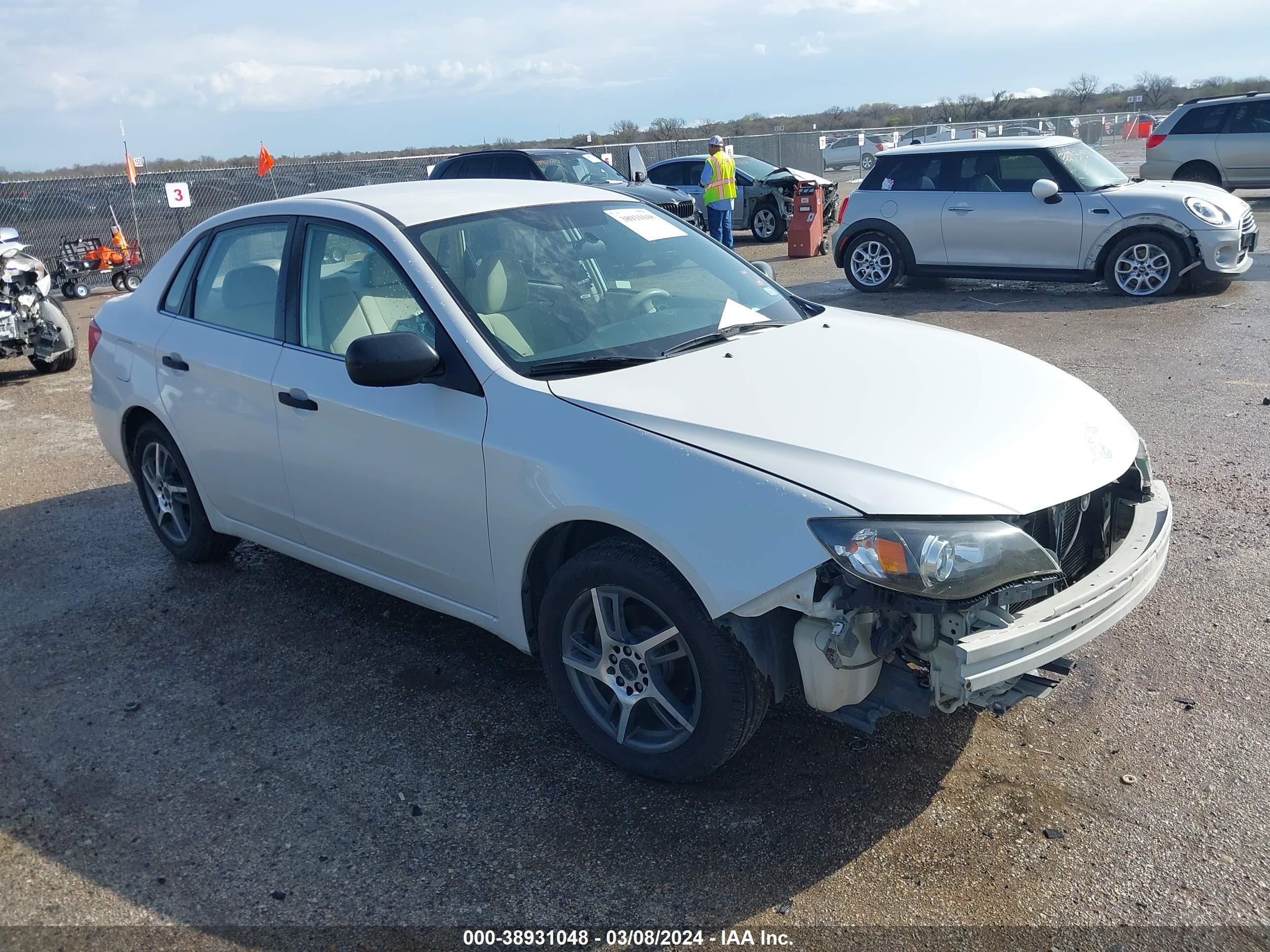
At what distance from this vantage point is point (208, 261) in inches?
196

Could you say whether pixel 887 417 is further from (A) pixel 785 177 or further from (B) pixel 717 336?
(A) pixel 785 177

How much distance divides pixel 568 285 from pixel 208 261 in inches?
80.8

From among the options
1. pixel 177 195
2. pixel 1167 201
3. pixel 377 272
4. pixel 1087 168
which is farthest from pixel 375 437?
pixel 177 195

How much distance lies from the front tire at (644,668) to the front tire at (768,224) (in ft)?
53.3

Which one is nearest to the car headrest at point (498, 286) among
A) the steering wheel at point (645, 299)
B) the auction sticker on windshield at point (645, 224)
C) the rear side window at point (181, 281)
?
the steering wheel at point (645, 299)

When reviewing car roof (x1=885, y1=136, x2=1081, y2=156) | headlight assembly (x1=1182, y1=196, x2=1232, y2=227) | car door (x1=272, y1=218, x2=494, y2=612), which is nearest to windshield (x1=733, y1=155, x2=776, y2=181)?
car roof (x1=885, y1=136, x2=1081, y2=156)

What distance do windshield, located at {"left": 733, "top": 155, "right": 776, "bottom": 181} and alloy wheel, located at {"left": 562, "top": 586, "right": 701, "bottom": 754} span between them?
16271 millimetres

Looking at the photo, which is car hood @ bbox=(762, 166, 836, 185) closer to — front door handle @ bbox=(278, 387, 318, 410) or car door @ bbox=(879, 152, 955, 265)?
car door @ bbox=(879, 152, 955, 265)

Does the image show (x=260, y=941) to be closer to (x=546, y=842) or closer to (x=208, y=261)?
(x=546, y=842)

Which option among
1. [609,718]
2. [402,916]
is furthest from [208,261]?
[402,916]

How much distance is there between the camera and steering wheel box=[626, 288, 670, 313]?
13.1 feet

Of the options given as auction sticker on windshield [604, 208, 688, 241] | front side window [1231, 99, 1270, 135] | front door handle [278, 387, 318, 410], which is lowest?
front door handle [278, 387, 318, 410]

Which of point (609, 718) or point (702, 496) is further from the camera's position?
point (609, 718)

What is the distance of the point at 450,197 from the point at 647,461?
1.83m
